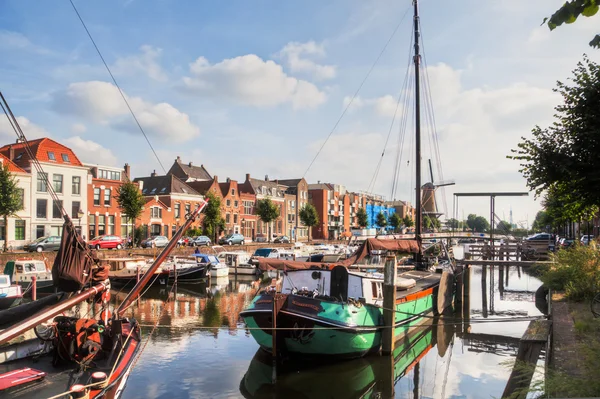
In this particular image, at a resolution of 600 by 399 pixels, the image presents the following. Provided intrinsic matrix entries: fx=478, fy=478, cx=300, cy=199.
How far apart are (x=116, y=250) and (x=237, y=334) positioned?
26.3m

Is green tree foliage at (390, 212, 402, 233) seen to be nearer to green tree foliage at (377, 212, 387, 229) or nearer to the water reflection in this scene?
green tree foliage at (377, 212, 387, 229)

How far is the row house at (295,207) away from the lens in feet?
279

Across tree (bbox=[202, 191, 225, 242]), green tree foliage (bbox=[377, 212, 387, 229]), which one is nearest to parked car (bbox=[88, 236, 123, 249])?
tree (bbox=[202, 191, 225, 242])

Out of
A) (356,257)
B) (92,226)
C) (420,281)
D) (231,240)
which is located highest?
(92,226)

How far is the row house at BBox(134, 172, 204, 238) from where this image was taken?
189 ft

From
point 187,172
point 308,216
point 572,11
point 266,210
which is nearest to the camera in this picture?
point 572,11

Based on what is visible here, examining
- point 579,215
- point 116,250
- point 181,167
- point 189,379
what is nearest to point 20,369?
point 189,379

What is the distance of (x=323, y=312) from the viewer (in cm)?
1479

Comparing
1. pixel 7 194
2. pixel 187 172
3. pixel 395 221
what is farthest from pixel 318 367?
pixel 395 221

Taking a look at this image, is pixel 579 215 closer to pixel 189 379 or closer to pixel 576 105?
pixel 576 105

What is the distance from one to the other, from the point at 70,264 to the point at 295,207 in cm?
7473

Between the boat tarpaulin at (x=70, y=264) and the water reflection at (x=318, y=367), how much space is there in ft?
8.79

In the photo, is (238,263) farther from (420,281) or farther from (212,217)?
(420,281)

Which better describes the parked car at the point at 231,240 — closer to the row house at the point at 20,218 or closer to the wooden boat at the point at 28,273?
the row house at the point at 20,218
